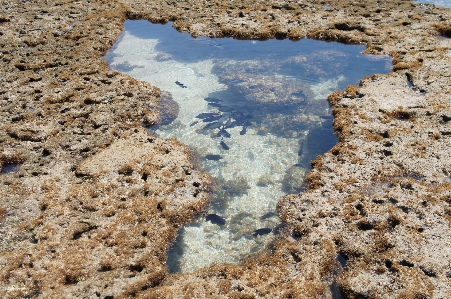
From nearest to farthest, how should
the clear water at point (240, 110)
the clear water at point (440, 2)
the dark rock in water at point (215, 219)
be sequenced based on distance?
1. the clear water at point (240, 110)
2. the dark rock in water at point (215, 219)
3. the clear water at point (440, 2)

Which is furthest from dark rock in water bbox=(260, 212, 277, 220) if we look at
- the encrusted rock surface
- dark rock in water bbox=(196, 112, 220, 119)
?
dark rock in water bbox=(196, 112, 220, 119)

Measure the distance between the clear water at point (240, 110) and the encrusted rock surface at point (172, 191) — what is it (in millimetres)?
741

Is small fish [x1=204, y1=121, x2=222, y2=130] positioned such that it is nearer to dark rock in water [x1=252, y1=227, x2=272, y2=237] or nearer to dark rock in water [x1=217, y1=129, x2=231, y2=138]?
dark rock in water [x1=217, y1=129, x2=231, y2=138]

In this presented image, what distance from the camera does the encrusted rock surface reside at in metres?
9.49

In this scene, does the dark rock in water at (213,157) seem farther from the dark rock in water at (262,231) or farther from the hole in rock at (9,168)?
the hole in rock at (9,168)

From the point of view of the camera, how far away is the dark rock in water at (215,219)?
1192cm

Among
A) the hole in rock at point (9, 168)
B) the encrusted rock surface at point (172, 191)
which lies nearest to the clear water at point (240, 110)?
the encrusted rock surface at point (172, 191)

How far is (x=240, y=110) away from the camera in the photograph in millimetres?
17766

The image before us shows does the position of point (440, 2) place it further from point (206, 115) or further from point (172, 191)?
point (172, 191)

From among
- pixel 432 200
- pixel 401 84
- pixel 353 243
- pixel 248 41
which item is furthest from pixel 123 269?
pixel 248 41

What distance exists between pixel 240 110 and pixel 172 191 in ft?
22.5

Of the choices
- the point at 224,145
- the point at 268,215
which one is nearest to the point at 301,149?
the point at 224,145

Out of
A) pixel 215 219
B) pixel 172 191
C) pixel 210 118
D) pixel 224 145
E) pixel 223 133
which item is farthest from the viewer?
pixel 210 118

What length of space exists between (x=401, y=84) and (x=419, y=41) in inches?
212
